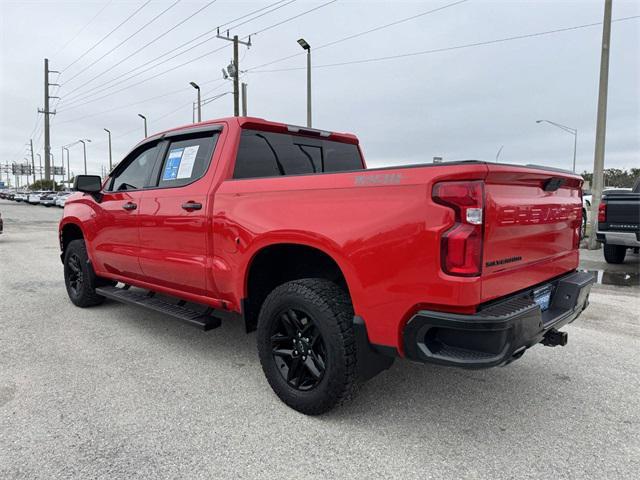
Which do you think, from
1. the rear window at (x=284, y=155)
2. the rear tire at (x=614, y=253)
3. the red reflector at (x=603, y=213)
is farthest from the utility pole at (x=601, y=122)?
the rear window at (x=284, y=155)

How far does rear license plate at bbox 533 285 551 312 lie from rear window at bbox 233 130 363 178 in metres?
2.11

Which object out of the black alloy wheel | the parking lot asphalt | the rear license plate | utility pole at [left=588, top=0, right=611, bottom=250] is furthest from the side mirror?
utility pole at [left=588, top=0, right=611, bottom=250]

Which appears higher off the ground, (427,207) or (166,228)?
(427,207)

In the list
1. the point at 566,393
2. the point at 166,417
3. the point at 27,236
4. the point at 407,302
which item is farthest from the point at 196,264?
the point at 27,236

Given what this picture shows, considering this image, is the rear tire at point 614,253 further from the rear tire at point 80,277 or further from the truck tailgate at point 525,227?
the rear tire at point 80,277

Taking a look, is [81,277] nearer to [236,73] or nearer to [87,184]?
[87,184]

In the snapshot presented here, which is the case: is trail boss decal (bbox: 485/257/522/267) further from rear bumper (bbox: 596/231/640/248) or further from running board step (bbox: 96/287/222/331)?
rear bumper (bbox: 596/231/640/248)

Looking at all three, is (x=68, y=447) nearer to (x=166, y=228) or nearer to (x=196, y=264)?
(x=196, y=264)

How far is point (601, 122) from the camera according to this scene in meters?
11.4

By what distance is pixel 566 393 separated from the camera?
10.7 ft

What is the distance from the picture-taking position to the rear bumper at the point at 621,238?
25.6 feet

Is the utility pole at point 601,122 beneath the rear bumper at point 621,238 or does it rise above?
above

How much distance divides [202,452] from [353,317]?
1.11 meters

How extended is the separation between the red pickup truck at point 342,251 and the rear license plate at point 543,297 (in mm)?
14
